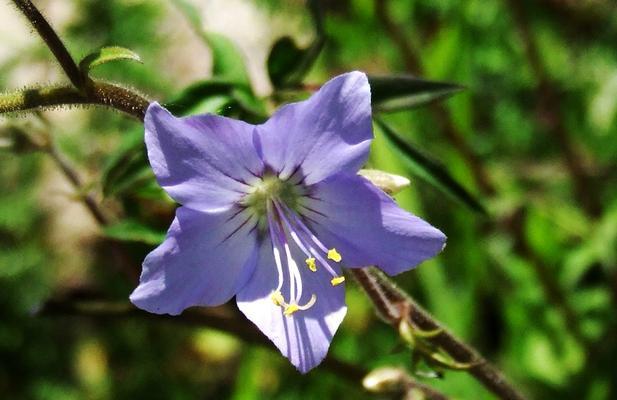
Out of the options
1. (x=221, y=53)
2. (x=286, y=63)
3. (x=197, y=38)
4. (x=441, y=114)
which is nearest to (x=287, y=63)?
(x=286, y=63)

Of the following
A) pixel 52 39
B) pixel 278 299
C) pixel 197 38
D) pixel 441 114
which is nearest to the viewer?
pixel 52 39

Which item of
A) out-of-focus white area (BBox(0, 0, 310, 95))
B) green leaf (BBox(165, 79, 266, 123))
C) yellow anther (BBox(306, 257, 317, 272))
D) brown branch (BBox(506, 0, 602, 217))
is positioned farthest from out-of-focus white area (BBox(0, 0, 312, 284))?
yellow anther (BBox(306, 257, 317, 272))

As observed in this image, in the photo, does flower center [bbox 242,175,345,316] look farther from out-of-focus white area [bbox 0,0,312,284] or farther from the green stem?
out-of-focus white area [bbox 0,0,312,284]

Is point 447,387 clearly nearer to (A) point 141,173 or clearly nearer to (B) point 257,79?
(A) point 141,173

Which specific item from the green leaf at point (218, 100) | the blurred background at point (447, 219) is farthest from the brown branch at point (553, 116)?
the green leaf at point (218, 100)

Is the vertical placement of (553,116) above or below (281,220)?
below

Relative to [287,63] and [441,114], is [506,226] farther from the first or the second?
[287,63]

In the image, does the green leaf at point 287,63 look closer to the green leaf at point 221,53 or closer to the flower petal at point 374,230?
the green leaf at point 221,53

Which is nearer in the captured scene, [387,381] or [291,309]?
[291,309]
